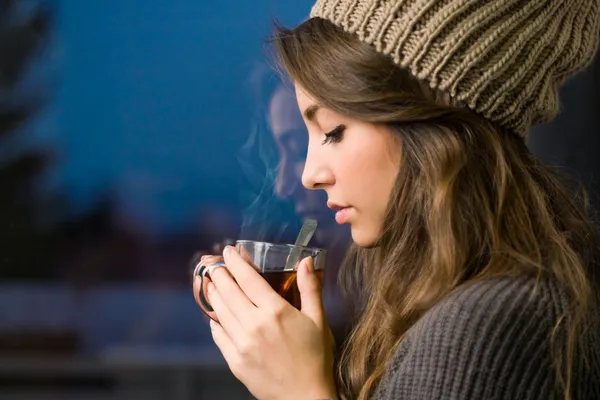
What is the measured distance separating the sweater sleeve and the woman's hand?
4.3 inches

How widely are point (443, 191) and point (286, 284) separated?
9.3 inches

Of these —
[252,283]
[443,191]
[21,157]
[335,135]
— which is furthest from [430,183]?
[21,157]

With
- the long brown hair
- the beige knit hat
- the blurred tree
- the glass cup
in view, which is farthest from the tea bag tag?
the blurred tree

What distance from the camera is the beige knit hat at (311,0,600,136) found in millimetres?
946

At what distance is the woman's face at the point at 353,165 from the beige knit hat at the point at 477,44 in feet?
0.33

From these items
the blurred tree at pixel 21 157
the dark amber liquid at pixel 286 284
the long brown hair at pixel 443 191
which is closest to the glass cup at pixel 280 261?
the dark amber liquid at pixel 286 284

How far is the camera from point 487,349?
84cm

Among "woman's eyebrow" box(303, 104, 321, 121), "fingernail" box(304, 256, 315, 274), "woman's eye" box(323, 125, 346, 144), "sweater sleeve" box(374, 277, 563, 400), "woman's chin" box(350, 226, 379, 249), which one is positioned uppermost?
"woman's eyebrow" box(303, 104, 321, 121)

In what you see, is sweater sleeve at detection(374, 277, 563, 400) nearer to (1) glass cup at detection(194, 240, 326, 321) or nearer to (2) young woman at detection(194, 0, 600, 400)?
(2) young woman at detection(194, 0, 600, 400)

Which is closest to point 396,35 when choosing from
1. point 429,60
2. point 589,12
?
point 429,60

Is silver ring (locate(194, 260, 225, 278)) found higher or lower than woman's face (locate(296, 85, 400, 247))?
lower

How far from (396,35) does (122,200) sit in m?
0.90

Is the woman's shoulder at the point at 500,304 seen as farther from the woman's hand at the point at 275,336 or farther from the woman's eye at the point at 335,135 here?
the woman's eye at the point at 335,135

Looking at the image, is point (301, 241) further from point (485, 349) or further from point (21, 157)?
point (21, 157)
